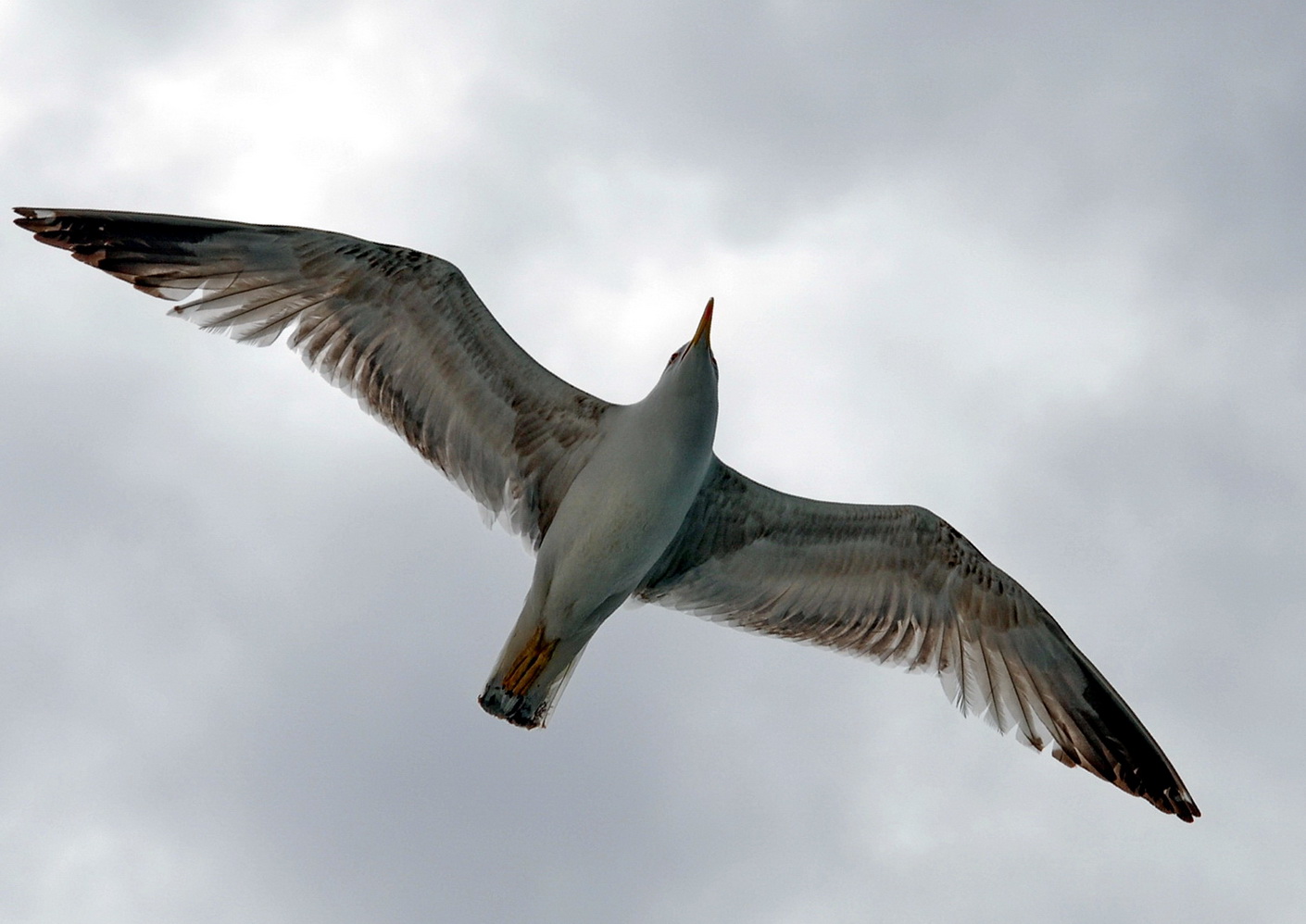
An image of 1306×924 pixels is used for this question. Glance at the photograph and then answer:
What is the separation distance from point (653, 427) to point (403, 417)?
6.57ft

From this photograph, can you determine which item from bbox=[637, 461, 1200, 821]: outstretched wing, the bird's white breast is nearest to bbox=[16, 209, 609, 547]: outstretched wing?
the bird's white breast

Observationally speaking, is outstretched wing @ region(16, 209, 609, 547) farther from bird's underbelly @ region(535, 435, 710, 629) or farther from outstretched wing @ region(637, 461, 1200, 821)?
outstretched wing @ region(637, 461, 1200, 821)

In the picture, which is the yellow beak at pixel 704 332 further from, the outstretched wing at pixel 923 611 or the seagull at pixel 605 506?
the outstretched wing at pixel 923 611

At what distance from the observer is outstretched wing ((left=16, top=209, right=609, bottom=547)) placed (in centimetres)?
1061

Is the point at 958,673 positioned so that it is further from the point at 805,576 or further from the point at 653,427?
the point at 653,427

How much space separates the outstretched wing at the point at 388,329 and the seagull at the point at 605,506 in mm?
14

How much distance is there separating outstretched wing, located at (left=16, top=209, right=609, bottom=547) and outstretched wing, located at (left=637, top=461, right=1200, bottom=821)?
54.4 inches

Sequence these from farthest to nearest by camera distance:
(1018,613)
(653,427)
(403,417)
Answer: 1. (1018,613)
2. (403,417)
3. (653,427)

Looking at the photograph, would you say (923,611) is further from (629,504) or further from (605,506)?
(605,506)

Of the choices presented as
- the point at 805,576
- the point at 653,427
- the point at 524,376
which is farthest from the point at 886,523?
A: the point at 524,376

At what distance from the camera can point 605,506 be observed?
10484 millimetres

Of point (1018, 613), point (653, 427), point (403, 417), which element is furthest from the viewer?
point (1018, 613)

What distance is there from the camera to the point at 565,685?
11.0m

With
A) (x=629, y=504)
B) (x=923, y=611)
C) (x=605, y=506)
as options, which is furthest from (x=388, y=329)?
(x=923, y=611)
